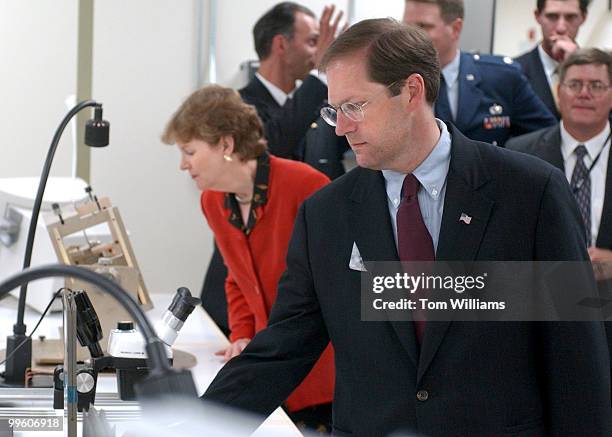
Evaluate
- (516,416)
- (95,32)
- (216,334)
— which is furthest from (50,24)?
(516,416)

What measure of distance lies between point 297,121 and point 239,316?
110 cm

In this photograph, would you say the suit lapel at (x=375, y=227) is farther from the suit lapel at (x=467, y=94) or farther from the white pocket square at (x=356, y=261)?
the suit lapel at (x=467, y=94)

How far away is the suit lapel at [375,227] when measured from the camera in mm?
1973

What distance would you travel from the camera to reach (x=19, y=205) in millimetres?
3650

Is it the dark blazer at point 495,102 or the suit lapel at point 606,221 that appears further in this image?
the dark blazer at point 495,102

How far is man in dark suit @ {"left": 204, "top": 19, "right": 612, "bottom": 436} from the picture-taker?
1950 millimetres

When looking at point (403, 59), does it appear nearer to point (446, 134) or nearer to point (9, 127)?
point (446, 134)

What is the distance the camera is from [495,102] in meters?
3.86

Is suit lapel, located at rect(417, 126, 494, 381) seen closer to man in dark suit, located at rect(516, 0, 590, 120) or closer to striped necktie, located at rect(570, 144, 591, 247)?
striped necktie, located at rect(570, 144, 591, 247)

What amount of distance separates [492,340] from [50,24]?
3524 mm

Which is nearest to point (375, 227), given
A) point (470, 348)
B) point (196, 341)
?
point (470, 348)

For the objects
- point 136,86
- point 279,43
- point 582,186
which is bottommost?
point 582,186

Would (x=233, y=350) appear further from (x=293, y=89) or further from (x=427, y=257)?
(x=293, y=89)

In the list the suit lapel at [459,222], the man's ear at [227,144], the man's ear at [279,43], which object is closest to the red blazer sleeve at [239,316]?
the man's ear at [227,144]
